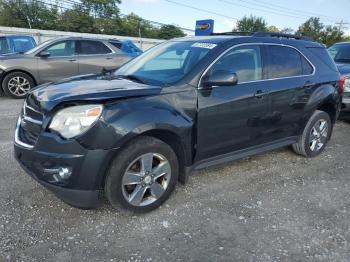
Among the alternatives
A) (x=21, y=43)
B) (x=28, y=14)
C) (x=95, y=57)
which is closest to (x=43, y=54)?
(x=95, y=57)

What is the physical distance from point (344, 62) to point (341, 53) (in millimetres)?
584

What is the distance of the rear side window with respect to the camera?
13.4 ft

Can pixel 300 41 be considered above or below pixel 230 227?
above

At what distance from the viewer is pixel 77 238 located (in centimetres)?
287

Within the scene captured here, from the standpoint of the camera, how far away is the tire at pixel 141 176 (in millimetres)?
2992

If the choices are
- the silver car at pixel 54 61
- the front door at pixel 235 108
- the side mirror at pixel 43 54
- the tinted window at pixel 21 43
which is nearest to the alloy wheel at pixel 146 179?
the front door at pixel 235 108

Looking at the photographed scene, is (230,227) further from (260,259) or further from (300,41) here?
(300,41)

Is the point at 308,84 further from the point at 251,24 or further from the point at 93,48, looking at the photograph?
the point at 251,24

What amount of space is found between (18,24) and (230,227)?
51.4 meters

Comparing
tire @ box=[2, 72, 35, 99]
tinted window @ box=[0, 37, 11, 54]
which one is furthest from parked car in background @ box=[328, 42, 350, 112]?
tinted window @ box=[0, 37, 11, 54]

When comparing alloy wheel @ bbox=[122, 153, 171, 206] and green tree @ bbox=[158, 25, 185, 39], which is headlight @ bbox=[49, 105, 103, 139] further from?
green tree @ bbox=[158, 25, 185, 39]

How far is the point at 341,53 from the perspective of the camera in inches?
325

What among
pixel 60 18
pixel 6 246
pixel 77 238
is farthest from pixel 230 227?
pixel 60 18

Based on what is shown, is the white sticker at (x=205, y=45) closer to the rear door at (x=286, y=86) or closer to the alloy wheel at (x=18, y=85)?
the rear door at (x=286, y=86)
